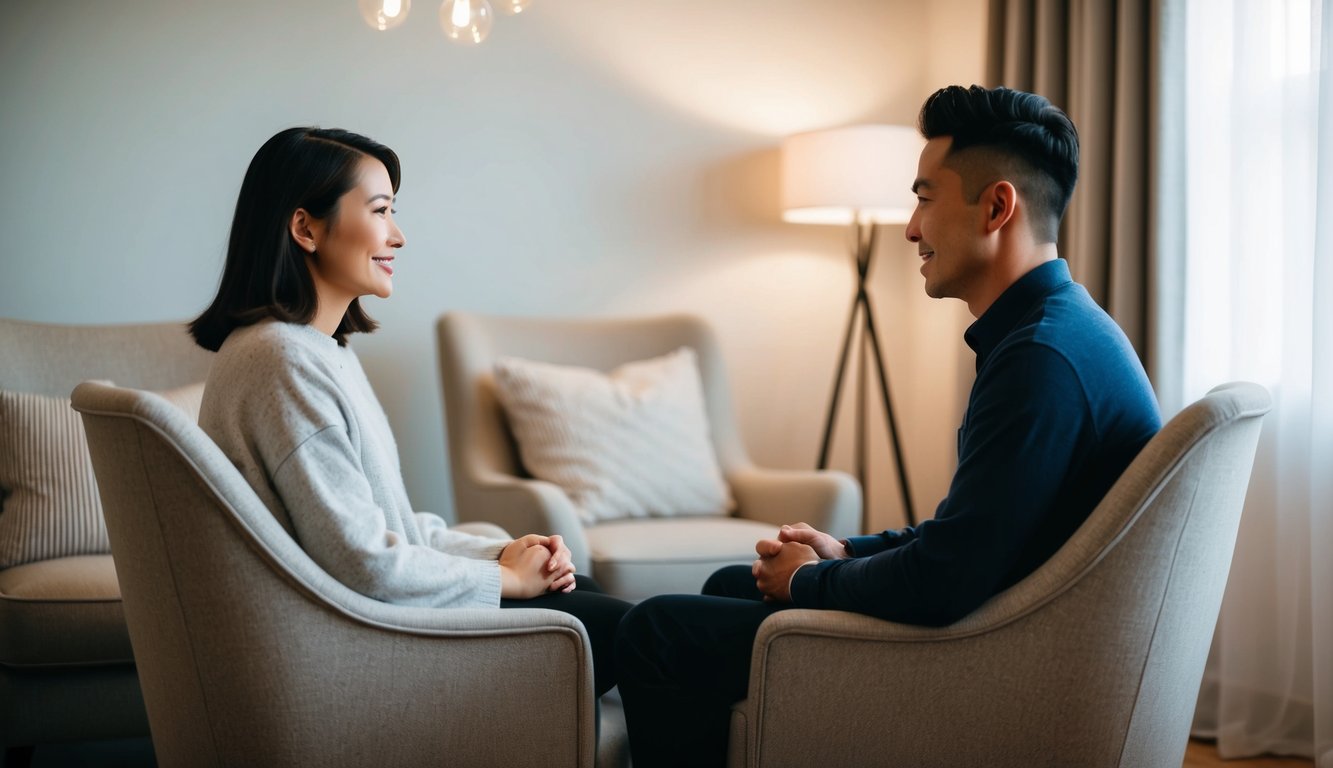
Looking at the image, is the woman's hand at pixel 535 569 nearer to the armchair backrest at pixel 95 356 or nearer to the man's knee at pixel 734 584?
the man's knee at pixel 734 584

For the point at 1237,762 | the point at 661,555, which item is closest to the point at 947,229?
the point at 661,555

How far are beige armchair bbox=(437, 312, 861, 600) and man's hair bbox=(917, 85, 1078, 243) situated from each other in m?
1.36

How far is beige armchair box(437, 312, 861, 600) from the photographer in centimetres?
265

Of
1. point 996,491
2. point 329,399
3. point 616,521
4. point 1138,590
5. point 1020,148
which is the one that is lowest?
point 616,521

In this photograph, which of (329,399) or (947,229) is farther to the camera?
(947,229)

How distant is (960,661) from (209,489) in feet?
2.90

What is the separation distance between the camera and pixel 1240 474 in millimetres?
1353

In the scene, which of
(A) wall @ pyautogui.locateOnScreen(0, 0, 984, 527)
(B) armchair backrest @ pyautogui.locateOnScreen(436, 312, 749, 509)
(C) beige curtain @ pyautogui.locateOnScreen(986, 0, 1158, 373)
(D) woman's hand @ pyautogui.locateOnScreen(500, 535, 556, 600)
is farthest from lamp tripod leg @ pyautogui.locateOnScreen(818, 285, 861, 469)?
(D) woman's hand @ pyautogui.locateOnScreen(500, 535, 556, 600)

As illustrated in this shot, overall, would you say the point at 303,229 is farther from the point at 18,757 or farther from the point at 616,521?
the point at 616,521

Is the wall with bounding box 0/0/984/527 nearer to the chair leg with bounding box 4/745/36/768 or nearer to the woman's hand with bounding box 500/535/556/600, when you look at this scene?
the chair leg with bounding box 4/745/36/768

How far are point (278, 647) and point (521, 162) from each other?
8.18 ft

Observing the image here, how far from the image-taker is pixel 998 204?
1545 millimetres

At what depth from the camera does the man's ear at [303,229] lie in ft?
5.40

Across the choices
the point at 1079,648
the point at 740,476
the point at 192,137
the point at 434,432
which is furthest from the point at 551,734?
the point at 192,137
